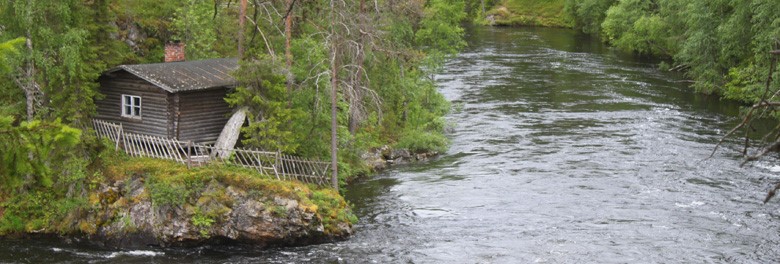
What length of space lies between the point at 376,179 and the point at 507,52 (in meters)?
40.7

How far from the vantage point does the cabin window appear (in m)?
32.3

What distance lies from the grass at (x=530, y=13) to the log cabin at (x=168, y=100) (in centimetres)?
7417

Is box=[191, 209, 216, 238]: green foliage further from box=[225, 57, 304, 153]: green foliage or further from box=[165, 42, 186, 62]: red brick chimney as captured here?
box=[165, 42, 186, 62]: red brick chimney

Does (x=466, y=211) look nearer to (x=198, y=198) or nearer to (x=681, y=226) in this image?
(x=681, y=226)

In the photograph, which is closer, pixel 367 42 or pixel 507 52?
pixel 367 42

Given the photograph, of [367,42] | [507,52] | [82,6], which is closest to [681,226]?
[367,42]

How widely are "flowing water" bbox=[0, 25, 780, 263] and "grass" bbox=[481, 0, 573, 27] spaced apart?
50.1 meters

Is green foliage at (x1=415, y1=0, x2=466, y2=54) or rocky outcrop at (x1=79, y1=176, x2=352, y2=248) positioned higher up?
green foliage at (x1=415, y1=0, x2=466, y2=54)

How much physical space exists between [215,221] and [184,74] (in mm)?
7735

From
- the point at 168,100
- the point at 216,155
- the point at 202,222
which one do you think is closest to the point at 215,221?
the point at 202,222

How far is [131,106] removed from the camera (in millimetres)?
32281

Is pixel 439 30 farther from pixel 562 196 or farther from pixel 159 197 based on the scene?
pixel 159 197

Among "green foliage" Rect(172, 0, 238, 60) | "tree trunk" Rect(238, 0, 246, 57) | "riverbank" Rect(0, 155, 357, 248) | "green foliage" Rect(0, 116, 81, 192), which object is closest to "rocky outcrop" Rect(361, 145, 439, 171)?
"tree trunk" Rect(238, 0, 246, 57)

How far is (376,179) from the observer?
35.9 metres
